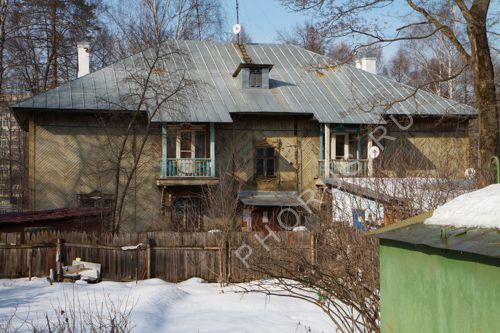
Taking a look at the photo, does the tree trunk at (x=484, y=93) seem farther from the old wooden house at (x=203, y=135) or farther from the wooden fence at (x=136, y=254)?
the old wooden house at (x=203, y=135)

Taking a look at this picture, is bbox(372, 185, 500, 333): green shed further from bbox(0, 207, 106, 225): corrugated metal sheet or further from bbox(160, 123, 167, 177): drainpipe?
bbox(160, 123, 167, 177): drainpipe

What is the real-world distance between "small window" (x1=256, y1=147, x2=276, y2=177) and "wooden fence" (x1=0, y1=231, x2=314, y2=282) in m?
7.68

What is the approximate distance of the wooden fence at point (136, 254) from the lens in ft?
55.0

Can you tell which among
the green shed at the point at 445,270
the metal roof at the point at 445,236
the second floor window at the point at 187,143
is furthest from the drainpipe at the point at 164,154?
the metal roof at the point at 445,236

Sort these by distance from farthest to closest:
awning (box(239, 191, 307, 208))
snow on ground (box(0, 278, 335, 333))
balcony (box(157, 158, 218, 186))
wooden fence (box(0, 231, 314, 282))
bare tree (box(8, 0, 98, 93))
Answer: bare tree (box(8, 0, 98, 93)) → awning (box(239, 191, 307, 208)) → balcony (box(157, 158, 218, 186)) → wooden fence (box(0, 231, 314, 282)) → snow on ground (box(0, 278, 335, 333))

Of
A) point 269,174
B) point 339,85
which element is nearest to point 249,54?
point 339,85

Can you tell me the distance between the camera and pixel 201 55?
87.7ft

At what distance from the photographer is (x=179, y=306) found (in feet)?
44.3

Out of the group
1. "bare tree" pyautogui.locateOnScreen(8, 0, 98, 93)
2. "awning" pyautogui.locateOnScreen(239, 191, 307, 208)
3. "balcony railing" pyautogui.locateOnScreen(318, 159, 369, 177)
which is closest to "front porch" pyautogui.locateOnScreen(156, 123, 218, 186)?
"awning" pyautogui.locateOnScreen(239, 191, 307, 208)

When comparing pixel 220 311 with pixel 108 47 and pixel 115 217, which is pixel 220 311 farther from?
pixel 108 47

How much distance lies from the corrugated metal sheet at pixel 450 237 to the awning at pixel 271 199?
665 inches

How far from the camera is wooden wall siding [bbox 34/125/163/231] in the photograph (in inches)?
888

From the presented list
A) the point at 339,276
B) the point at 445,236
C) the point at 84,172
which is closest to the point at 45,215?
the point at 84,172

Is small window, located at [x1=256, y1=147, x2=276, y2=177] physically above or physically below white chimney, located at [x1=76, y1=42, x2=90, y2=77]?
below
